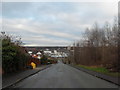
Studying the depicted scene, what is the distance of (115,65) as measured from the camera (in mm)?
29812

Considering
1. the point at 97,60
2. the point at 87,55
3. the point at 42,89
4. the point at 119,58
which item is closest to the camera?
the point at 42,89

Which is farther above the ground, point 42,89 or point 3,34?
point 3,34

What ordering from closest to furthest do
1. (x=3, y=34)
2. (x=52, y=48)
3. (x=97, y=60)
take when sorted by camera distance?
(x=3, y=34), (x=97, y=60), (x=52, y=48)

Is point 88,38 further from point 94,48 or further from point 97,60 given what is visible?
point 97,60

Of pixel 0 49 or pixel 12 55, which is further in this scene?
pixel 12 55

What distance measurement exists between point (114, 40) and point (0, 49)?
14.7 m

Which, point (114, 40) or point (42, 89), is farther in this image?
point (114, 40)

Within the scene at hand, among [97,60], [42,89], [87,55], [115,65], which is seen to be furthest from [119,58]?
[87,55]

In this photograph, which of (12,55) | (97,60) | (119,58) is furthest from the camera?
(97,60)

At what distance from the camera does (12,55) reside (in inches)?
997

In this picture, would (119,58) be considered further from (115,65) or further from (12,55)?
(12,55)

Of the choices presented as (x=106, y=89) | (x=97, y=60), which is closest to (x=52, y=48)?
(x=97, y=60)

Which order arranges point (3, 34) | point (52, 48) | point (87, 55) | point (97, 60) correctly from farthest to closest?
1. point (52, 48)
2. point (87, 55)
3. point (97, 60)
4. point (3, 34)

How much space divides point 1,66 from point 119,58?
45.3 feet
